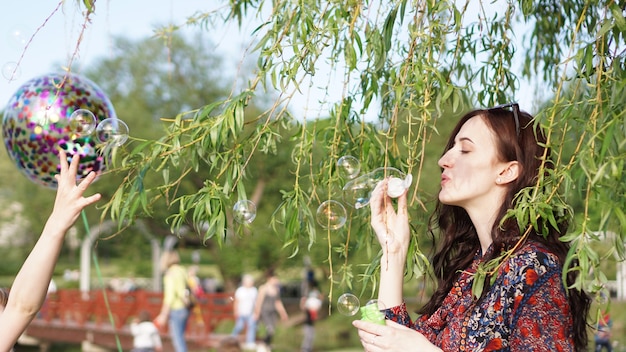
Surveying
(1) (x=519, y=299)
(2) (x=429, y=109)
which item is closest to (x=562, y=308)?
(1) (x=519, y=299)

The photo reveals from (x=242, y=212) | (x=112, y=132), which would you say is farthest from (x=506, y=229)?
(x=112, y=132)

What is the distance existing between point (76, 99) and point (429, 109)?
1547 mm

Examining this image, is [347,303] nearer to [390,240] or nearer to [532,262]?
[390,240]

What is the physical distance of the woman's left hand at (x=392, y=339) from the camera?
6.59 feet

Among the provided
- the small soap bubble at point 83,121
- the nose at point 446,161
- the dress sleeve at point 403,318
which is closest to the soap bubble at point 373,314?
the dress sleeve at point 403,318

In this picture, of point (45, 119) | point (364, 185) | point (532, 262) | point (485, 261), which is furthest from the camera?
point (45, 119)

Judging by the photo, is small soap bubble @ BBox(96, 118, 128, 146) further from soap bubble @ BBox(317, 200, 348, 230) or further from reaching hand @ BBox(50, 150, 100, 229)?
soap bubble @ BBox(317, 200, 348, 230)

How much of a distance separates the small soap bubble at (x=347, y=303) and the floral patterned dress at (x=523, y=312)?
16.8 inches

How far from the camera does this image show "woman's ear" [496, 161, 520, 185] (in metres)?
2.20

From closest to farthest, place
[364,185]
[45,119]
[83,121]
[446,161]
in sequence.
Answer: [446,161] < [364,185] < [83,121] < [45,119]

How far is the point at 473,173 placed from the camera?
7.22 feet

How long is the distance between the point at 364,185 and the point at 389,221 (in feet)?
0.58

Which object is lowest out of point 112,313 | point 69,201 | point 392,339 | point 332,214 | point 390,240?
point 112,313

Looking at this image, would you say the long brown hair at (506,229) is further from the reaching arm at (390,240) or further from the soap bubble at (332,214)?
the soap bubble at (332,214)
